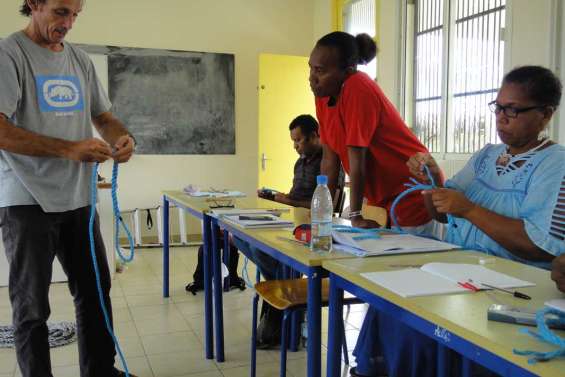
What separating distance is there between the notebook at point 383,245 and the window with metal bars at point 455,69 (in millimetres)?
2158

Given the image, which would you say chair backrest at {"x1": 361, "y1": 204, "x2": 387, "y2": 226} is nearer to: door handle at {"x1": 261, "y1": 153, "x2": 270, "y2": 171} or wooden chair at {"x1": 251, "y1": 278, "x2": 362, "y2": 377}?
wooden chair at {"x1": 251, "y1": 278, "x2": 362, "y2": 377}

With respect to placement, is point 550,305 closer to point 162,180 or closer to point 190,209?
point 190,209

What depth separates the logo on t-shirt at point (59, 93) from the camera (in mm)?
1689

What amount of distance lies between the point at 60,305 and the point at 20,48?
2038mm

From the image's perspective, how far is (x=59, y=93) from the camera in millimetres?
1732

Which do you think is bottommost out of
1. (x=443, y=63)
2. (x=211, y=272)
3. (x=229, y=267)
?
(x=229, y=267)

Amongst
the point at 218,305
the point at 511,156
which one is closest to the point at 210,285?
the point at 218,305

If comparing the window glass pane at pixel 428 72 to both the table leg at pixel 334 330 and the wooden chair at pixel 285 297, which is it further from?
the table leg at pixel 334 330

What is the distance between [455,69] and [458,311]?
3.40m

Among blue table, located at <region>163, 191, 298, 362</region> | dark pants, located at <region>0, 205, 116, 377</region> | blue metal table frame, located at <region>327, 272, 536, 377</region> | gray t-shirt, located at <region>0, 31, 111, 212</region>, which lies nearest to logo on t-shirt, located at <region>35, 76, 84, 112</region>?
gray t-shirt, located at <region>0, 31, 111, 212</region>

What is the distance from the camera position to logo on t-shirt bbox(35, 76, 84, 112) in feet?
5.54

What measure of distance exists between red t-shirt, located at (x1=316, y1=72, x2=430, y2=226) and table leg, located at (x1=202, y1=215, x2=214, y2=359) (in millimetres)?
786

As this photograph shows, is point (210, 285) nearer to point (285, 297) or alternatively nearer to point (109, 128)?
point (285, 297)

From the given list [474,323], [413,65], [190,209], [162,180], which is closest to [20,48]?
[190,209]
